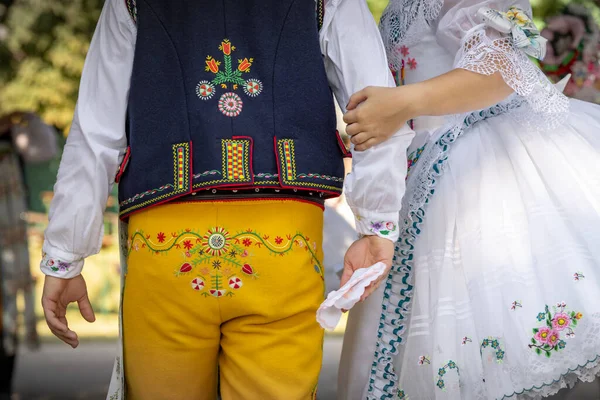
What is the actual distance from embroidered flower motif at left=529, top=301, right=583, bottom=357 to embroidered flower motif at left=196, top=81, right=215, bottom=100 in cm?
83

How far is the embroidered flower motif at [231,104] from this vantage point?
1546 mm

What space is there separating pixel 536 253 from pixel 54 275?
1.05 metres

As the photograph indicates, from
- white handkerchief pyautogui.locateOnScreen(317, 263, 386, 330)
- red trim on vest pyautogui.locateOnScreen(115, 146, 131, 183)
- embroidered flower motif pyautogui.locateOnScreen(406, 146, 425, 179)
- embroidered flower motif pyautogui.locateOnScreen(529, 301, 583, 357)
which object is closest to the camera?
white handkerchief pyautogui.locateOnScreen(317, 263, 386, 330)

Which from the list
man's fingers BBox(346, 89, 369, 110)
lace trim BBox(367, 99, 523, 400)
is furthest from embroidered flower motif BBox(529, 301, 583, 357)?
man's fingers BBox(346, 89, 369, 110)

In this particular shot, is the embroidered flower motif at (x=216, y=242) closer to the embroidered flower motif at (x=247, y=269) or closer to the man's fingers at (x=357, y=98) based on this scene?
the embroidered flower motif at (x=247, y=269)

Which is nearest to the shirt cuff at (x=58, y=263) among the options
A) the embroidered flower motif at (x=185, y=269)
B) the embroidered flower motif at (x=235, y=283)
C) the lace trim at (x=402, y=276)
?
the embroidered flower motif at (x=185, y=269)

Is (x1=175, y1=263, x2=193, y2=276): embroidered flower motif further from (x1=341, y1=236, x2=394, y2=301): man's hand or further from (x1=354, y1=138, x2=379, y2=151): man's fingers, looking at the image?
(x1=354, y1=138, x2=379, y2=151): man's fingers

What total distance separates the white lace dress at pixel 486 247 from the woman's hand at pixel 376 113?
0.59ft

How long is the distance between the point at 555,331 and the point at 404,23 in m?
0.84

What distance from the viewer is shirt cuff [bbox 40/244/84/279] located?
5.26ft

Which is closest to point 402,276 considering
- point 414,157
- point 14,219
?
point 414,157

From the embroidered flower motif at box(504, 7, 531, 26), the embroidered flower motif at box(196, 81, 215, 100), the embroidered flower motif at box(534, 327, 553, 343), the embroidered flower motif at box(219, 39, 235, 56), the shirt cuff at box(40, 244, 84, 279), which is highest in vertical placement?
the embroidered flower motif at box(504, 7, 531, 26)

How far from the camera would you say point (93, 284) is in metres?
6.15

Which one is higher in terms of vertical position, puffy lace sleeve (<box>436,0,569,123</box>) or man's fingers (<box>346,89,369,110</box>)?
puffy lace sleeve (<box>436,0,569,123</box>)
